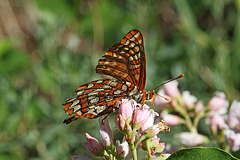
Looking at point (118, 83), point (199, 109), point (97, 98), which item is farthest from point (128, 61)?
point (199, 109)

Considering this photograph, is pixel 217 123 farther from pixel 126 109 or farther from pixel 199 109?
pixel 126 109

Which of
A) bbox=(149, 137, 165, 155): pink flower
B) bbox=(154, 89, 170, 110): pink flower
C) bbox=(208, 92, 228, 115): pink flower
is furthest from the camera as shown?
bbox=(208, 92, 228, 115): pink flower

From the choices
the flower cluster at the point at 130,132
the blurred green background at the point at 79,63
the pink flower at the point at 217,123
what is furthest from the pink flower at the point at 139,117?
the blurred green background at the point at 79,63

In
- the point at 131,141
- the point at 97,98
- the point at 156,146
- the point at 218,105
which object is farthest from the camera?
the point at 218,105

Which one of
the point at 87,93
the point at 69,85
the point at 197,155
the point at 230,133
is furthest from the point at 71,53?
A: the point at 197,155

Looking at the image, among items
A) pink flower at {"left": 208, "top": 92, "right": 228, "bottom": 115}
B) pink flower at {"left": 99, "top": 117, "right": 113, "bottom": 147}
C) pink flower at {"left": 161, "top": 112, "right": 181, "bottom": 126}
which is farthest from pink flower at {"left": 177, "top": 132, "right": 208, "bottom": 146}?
pink flower at {"left": 99, "top": 117, "right": 113, "bottom": 147}

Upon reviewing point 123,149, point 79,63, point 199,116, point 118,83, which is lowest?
point 123,149

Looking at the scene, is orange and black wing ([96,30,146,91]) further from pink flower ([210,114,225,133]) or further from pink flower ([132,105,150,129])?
pink flower ([210,114,225,133])
